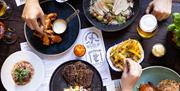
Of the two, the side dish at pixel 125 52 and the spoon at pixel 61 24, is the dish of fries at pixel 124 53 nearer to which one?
the side dish at pixel 125 52

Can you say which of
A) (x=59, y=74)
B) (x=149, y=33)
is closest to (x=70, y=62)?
(x=59, y=74)

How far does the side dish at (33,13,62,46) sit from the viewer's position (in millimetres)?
1613

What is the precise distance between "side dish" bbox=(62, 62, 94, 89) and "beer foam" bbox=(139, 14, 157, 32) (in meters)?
0.26

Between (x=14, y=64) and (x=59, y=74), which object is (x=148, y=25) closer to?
(x=59, y=74)

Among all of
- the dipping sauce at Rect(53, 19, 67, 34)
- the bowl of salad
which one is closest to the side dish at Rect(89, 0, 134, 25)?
the bowl of salad

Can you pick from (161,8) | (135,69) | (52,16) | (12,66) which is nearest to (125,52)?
(135,69)

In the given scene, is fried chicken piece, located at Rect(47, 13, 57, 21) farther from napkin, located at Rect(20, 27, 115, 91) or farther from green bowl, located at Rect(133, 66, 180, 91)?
green bowl, located at Rect(133, 66, 180, 91)

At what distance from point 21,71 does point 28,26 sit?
0.18 meters

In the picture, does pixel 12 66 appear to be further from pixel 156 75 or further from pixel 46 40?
pixel 156 75

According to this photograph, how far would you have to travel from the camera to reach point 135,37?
163 cm

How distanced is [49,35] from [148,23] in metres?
0.38

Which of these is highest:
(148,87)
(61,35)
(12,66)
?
(61,35)

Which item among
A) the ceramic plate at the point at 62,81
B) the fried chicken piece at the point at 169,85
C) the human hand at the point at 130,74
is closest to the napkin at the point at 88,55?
the ceramic plate at the point at 62,81

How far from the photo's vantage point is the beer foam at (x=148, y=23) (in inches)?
61.4
